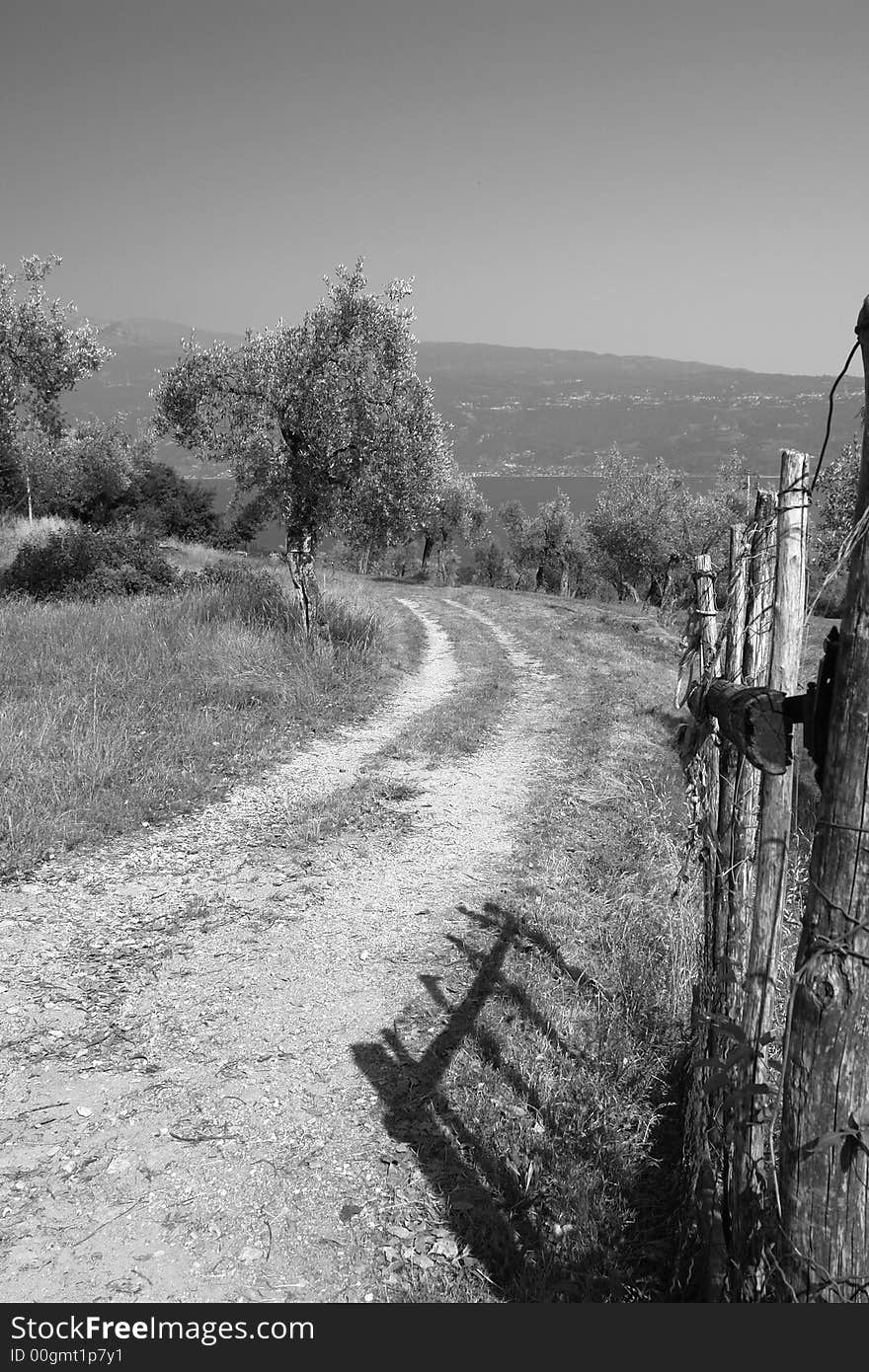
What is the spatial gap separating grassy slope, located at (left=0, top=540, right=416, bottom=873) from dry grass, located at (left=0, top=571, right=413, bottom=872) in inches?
0.8

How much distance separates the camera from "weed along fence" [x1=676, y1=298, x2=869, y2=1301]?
251 centimetres

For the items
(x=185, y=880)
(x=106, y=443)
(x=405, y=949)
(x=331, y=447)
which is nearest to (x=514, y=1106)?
(x=405, y=949)

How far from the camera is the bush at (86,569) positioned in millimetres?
23875

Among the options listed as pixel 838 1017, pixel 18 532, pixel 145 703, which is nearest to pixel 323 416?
pixel 145 703

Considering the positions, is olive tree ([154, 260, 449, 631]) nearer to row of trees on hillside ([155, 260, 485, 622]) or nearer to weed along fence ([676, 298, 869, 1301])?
row of trees on hillside ([155, 260, 485, 622])

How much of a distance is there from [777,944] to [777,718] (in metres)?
1.23

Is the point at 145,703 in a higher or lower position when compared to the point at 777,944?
lower

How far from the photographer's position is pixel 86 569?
2536cm

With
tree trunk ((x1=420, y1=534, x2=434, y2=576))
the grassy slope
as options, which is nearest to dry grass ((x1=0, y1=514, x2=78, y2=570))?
the grassy slope

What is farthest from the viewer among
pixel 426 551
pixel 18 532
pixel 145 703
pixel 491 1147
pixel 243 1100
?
pixel 426 551

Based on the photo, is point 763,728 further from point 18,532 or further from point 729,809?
point 18,532

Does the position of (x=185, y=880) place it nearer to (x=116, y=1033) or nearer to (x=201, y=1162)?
(x=116, y=1033)

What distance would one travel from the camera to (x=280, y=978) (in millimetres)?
6660

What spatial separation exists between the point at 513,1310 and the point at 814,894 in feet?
6.22
